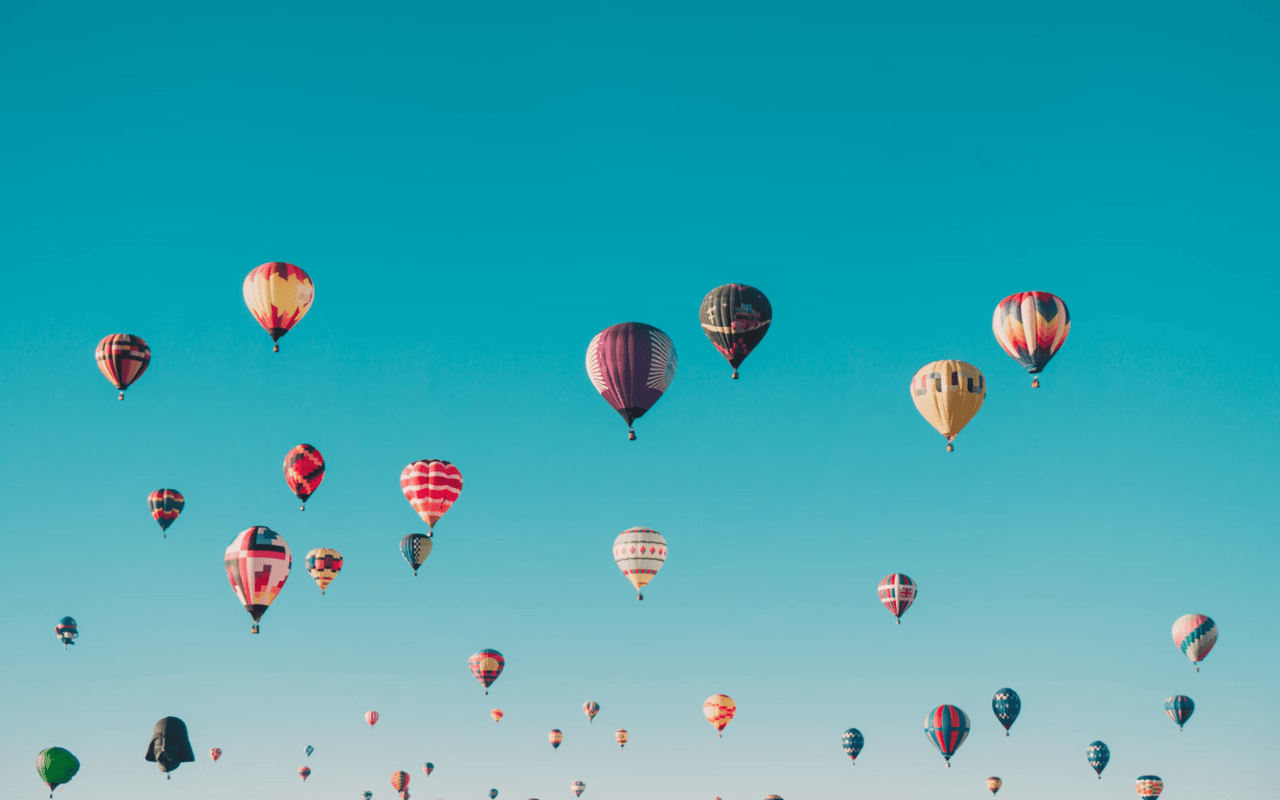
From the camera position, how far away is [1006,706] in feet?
240

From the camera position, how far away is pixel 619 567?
58.3 m

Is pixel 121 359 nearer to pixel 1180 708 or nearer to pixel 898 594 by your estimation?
pixel 898 594

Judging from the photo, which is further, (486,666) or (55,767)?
(486,666)

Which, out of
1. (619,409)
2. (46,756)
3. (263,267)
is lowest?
(46,756)

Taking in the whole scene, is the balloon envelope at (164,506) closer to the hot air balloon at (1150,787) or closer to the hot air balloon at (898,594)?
the hot air balloon at (898,594)

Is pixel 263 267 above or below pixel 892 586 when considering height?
above

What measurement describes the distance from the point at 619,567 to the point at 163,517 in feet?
64.1

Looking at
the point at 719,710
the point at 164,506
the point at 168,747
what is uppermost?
the point at 164,506

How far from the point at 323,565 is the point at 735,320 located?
1071 inches

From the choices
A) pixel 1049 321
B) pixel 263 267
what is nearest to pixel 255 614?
pixel 263 267

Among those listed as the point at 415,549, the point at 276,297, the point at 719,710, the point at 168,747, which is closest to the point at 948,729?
the point at 719,710

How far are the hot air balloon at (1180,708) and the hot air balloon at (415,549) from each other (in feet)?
127

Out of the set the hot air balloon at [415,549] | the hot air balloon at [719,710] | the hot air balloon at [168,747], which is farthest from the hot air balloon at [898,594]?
the hot air balloon at [168,747]

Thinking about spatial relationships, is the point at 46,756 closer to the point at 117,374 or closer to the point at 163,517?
the point at 163,517
